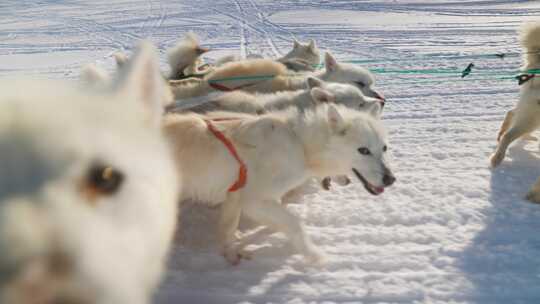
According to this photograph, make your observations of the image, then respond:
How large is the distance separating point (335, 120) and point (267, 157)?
22.6 inches

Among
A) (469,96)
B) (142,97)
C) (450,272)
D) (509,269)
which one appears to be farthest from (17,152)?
(469,96)

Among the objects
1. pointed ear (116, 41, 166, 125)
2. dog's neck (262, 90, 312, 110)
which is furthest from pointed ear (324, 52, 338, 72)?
pointed ear (116, 41, 166, 125)

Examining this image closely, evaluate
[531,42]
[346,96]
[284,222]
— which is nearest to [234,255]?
[284,222]

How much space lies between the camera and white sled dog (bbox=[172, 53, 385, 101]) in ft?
14.3

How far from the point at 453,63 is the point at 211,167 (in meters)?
6.63

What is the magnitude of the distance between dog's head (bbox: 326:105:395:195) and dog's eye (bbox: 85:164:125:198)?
7.80 feet

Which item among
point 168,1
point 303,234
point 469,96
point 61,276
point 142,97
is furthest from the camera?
point 168,1

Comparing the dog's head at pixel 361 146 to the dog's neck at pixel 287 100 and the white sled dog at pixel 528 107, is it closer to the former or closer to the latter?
the dog's neck at pixel 287 100

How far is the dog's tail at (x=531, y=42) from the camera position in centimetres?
435

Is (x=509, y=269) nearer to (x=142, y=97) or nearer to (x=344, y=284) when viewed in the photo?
(x=344, y=284)

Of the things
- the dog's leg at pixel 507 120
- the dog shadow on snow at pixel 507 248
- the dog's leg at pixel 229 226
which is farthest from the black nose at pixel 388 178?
the dog's leg at pixel 507 120

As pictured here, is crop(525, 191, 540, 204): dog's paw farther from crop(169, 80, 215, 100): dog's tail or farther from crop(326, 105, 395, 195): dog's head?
crop(169, 80, 215, 100): dog's tail

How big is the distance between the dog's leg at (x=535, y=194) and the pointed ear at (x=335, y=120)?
1770mm

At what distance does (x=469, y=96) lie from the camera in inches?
250
